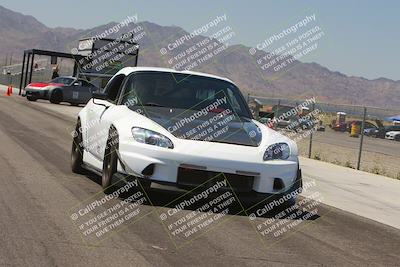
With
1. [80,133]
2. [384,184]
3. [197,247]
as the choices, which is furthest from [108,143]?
[384,184]

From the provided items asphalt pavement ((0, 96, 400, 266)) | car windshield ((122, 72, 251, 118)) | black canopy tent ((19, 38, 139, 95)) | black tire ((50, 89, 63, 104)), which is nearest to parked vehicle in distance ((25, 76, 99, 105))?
black tire ((50, 89, 63, 104))

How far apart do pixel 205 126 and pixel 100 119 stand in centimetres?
161

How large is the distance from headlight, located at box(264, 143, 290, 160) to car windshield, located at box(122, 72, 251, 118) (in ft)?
3.80

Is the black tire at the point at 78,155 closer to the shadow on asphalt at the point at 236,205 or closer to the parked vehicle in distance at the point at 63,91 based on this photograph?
the shadow on asphalt at the point at 236,205

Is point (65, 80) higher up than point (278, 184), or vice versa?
point (65, 80)

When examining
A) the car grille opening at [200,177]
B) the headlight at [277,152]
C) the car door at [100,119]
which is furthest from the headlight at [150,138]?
the headlight at [277,152]

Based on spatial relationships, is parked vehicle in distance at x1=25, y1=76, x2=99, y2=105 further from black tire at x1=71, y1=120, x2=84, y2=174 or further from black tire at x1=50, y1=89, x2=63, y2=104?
black tire at x1=71, y1=120, x2=84, y2=174

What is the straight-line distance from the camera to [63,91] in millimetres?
32250

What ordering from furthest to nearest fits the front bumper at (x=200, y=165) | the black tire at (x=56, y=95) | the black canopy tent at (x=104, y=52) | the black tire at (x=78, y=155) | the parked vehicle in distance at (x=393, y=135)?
the parked vehicle in distance at (x=393, y=135) < the black canopy tent at (x=104, y=52) < the black tire at (x=56, y=95) < the black tire at (x=78, y=155) < the front bumper at (x=200, y=165)

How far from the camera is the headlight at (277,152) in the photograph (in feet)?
23.2

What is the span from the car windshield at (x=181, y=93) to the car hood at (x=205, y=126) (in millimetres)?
237

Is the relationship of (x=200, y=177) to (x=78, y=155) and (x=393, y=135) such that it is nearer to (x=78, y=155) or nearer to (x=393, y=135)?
(x=78, y=155)

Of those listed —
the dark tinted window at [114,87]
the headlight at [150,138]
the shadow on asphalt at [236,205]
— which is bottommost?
the shadow on asphalt at [236,205]

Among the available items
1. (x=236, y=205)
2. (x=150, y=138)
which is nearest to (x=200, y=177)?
(x=150, y=138)
